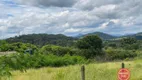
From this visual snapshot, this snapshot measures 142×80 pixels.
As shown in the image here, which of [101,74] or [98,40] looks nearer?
[101,74]

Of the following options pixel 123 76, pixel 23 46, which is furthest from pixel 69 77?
pixel 23 46

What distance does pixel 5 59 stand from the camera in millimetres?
3055

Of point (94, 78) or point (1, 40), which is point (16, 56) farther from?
point (94, 78)

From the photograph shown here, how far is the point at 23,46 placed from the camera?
3238 millimetres

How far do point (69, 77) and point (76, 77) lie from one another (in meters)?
0.29

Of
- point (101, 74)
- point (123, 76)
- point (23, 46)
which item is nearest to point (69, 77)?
point (101, 74)

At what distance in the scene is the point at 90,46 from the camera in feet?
206

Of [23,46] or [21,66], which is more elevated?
[23,46]

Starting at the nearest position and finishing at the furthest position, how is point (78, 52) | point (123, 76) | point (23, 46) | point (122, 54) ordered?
point (23, 46) < point (123, 76) < point (122, 54) < point (78, 52)

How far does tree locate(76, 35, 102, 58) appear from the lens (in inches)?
2367

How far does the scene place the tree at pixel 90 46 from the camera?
2367 inches

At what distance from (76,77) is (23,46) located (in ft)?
23.1

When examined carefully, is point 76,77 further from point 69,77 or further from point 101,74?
point 101,74

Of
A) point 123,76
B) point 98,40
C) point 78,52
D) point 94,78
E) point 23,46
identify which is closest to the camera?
point 23,46
